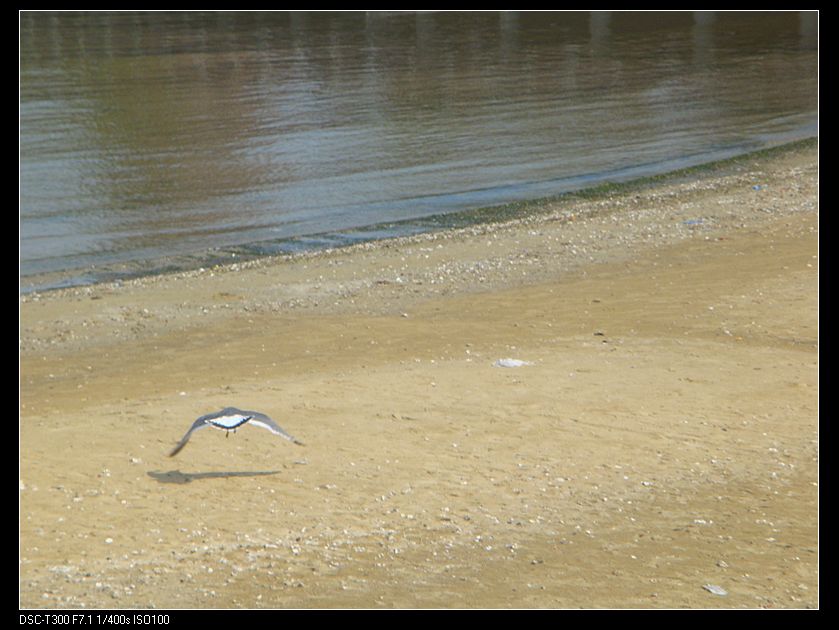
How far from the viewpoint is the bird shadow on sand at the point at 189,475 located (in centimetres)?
675

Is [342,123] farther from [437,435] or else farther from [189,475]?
[189,475]

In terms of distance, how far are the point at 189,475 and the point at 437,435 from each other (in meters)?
1.60

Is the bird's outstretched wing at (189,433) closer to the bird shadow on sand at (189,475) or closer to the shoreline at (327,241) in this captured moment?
the bird shadow on sand at (189,475)

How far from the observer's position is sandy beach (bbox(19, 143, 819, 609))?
5.80 metres

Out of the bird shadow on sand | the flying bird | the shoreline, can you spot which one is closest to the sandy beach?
the bird shadow on sand

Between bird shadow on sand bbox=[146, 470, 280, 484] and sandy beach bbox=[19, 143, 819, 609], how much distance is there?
1.1 inches

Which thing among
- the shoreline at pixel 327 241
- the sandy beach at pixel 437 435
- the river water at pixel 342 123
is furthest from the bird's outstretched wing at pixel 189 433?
the river water at pixel 342 123

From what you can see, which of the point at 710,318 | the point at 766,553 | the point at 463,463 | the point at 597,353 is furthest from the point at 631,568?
the point at 710,318

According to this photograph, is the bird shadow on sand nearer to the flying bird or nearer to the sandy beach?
the sandy beach

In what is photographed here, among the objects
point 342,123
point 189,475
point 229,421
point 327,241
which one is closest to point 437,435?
point 229,421

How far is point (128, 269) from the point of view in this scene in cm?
1403

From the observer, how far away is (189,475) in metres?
6.80

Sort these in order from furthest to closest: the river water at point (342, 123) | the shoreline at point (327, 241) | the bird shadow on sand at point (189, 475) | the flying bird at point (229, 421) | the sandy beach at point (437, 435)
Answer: the river water at point (342, 123) < the shoreline at point (327, 241) < the bird shadow on sand at point (189, 475) < the flying bird at point (229, 421) < the sandy beach at point (437, 435)

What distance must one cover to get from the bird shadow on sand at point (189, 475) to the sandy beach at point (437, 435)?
0.03 m
